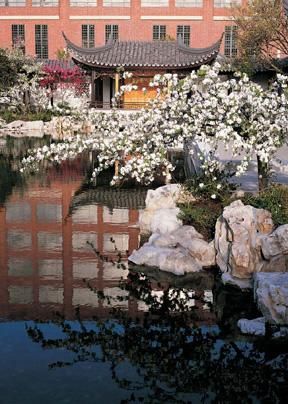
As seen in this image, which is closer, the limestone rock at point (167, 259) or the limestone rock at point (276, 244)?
the limestone rock at point (276, 244)

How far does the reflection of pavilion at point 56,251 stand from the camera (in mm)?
10016

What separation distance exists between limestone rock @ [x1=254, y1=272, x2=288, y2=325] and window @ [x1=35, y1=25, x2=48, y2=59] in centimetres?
5191

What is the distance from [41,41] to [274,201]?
161 feet

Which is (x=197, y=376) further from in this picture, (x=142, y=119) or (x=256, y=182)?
(x=256, y=182)

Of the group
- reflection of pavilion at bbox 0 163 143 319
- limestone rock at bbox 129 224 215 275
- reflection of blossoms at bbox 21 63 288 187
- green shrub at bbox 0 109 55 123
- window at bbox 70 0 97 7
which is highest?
window at bbox 70 0 97 7

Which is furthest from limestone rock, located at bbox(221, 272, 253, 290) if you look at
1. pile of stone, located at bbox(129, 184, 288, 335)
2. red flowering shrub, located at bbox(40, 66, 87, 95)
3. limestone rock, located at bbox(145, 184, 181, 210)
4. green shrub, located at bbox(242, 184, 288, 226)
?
red flowering shrub, located at bbox(40, 66, 87, 95)

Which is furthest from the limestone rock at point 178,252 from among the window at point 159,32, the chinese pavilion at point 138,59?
the window at point 159,32

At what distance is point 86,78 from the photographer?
50.7 metres

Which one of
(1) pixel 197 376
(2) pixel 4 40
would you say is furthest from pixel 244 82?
(2) pixel 4 40

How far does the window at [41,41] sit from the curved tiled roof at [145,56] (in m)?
14.0

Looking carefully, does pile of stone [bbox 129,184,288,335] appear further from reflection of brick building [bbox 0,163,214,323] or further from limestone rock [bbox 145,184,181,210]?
limestone rock [bbox 145,184,181,210]

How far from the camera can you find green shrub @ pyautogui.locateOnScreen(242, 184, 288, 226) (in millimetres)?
11488

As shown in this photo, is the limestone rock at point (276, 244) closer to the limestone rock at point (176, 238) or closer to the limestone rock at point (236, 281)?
the limestone rock at point (236, 281)

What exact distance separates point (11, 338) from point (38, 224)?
6717 mm
